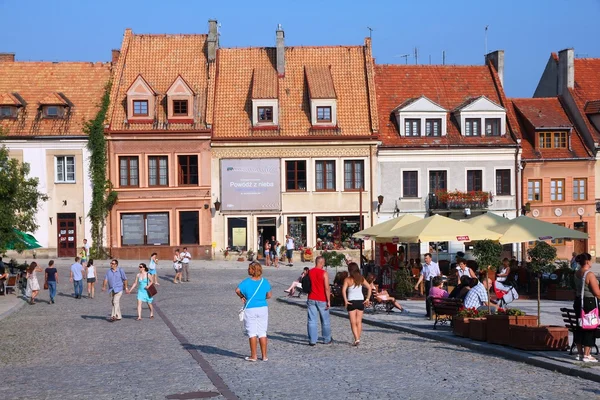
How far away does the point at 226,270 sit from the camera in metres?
42.6

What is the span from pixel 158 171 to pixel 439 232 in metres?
23.4

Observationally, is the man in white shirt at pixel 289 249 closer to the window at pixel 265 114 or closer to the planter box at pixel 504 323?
the window at pixel 265 114

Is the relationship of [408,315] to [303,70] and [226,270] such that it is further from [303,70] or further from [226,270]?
[303,70]

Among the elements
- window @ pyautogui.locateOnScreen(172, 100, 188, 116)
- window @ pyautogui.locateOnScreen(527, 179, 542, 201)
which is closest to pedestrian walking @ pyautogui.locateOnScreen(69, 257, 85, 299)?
window @ pyautogui.locateOnScreen(172, 100, 188, 116)

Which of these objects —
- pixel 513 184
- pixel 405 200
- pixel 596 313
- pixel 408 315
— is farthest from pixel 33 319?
pixel 513 184

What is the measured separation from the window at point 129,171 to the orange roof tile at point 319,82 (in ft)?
32.0

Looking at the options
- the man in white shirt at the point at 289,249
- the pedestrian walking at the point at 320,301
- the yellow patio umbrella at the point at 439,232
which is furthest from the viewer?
the man in white shirt at the point at 289,249

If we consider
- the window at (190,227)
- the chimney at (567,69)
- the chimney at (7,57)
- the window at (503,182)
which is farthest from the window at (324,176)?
the chimney at (7,57)

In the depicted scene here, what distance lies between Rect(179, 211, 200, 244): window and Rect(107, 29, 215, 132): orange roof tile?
14.5 ft

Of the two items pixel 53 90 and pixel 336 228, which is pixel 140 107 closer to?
pixel 53 90

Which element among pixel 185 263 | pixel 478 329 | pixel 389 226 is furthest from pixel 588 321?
pixel 185 263

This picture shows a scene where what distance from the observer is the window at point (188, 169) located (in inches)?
1882

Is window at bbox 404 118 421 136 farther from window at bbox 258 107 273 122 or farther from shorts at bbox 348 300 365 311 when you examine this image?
shorts at bbox 348 300 365 311

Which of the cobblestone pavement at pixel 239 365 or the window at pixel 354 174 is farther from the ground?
the window at pixel 354 174
